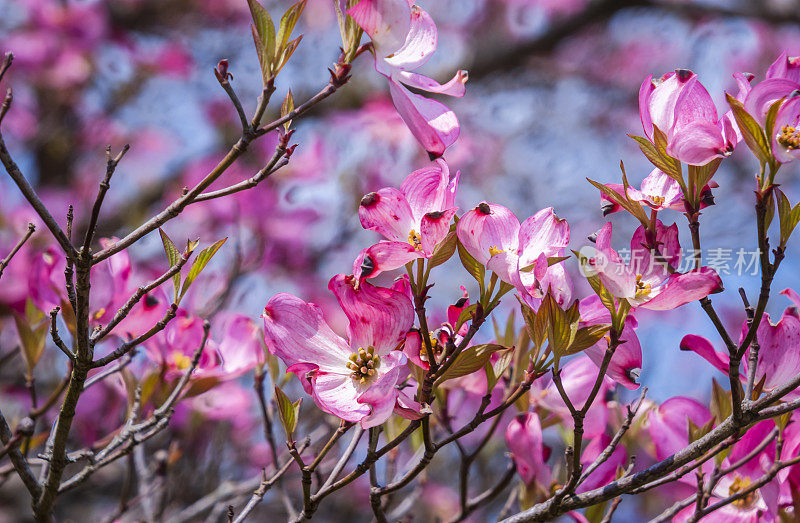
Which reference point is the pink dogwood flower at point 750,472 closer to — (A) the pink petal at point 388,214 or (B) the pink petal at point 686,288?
(B) the pink petal at point 686,288

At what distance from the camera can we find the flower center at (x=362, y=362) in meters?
0.59

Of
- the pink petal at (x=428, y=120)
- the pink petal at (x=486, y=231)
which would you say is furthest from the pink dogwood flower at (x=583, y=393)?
the pink petal at (x=428, y=120)

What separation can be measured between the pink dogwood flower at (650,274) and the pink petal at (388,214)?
0.54 ft

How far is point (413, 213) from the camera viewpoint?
599mm

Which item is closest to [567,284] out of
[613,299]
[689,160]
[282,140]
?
[613,299]

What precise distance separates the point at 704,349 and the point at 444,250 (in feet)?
0.95

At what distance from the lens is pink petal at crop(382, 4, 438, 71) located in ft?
1.94

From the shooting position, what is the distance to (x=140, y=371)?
43.4 inches

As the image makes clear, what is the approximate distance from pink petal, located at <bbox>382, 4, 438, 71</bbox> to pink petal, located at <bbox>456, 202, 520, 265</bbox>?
0.49ft

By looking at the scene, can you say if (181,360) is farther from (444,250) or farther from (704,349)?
(704,349)

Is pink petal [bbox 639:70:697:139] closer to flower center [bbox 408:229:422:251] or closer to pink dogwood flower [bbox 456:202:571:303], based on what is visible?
pink dogwood flower [bbox 456:202:571:303]

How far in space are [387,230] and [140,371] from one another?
70 cm

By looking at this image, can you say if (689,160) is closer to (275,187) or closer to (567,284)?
(567,284)

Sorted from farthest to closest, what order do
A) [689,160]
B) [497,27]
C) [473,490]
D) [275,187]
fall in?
[497,27] → [275,187] → [473,490] → [689,160]
